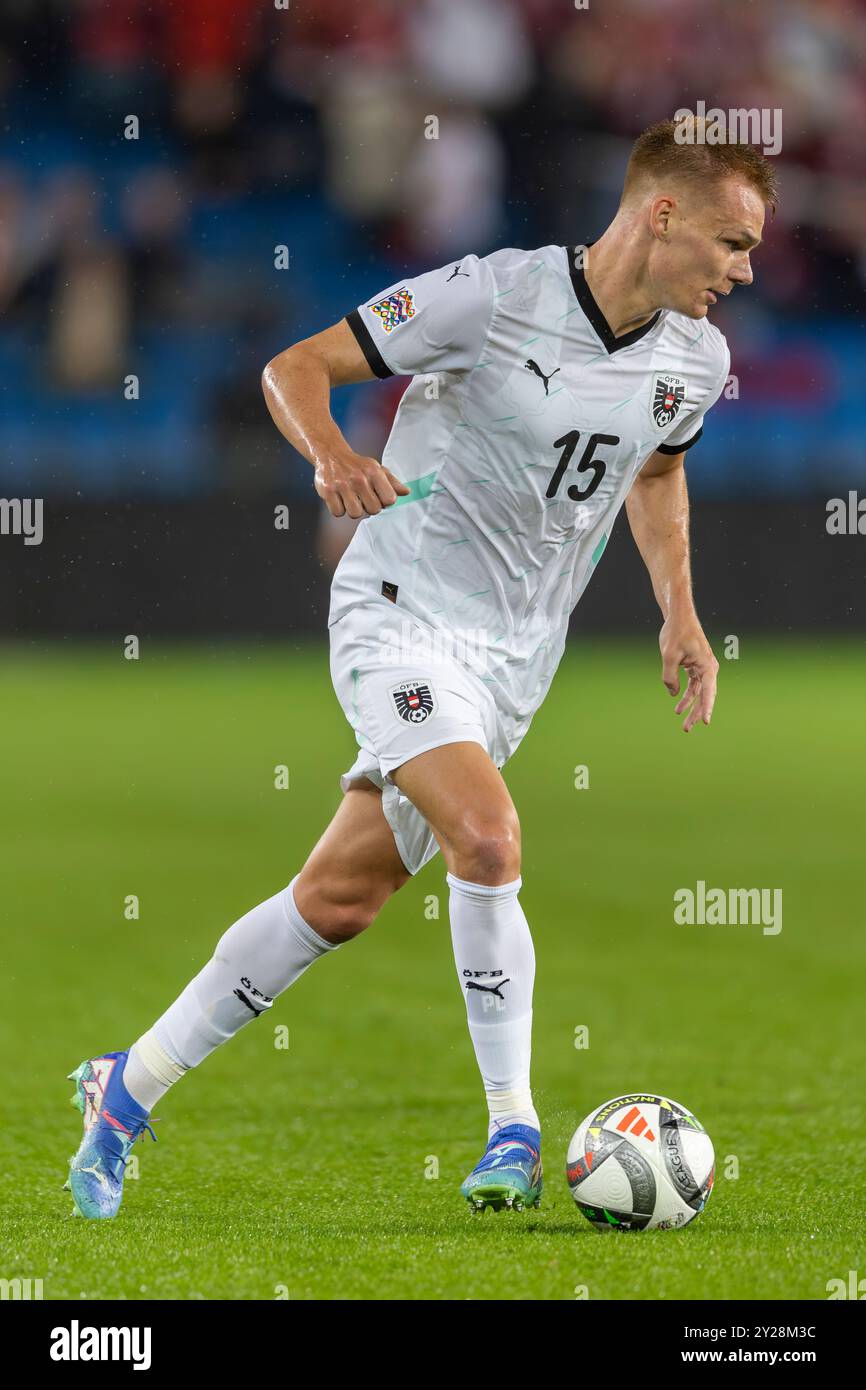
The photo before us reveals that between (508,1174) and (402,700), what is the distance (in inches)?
36.7

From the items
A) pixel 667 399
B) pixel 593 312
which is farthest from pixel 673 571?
pixel 593 312

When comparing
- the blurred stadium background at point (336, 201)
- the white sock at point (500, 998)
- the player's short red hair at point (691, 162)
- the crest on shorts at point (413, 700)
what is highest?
the blurred stadium background at point (336, 201)

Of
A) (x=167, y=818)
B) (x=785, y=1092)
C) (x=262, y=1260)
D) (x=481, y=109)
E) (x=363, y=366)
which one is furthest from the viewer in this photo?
(x=481, y=109)

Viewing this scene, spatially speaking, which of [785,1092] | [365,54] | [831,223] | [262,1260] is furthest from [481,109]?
[262,1260]

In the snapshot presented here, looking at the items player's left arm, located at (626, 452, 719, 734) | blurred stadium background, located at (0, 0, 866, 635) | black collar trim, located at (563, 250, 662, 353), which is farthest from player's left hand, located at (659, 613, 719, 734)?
blurred stadium background, located at (0, 0, 866, 635)

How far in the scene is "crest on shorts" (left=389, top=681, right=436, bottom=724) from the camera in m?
3.83

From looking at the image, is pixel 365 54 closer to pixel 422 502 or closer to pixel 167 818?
pixel 167 818

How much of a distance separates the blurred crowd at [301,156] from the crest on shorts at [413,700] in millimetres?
13017

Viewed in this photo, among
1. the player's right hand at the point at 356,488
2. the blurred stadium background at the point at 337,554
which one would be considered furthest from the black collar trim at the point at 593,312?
the blurred stadium background at the point at 337,554

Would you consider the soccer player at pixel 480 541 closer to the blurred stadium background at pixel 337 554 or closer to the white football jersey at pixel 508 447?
the white football jersey at pixel 508 447

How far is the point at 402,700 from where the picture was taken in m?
3.87

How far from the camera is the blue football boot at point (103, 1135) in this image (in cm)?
390

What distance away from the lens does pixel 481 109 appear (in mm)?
17297

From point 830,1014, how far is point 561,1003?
84 cm
